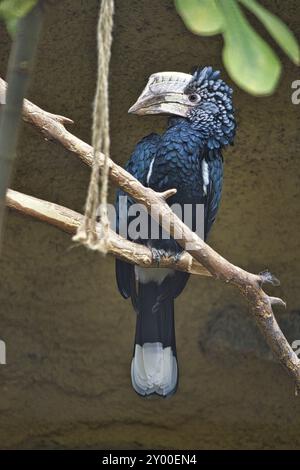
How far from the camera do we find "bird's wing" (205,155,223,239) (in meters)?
2.52

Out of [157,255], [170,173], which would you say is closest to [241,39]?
[157,255]

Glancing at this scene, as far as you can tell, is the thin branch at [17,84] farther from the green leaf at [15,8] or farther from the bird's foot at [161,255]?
the bird's foot at [161,255]

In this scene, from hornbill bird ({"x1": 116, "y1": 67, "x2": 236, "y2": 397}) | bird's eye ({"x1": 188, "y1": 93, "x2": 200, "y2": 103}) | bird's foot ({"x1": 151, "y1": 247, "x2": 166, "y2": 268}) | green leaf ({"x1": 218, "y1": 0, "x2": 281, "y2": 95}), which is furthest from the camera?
bird's eye ({"x1": 188, "y1": 93, "x2": 200, "y2": 103})

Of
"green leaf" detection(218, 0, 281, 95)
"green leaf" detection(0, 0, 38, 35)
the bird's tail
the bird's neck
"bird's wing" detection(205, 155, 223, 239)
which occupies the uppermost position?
the bird's neck

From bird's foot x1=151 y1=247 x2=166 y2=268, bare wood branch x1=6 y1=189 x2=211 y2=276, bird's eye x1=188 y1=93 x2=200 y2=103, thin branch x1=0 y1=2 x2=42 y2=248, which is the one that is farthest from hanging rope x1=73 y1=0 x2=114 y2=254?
bird's eye x1=188 y1=93 x2=200 y2=103

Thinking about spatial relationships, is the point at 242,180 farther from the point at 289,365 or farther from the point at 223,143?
the point at 289,365

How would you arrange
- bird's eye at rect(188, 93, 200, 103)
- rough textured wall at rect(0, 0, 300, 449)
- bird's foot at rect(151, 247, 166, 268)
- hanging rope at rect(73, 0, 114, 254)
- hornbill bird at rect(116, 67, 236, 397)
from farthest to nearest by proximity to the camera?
1. rough textured wall at rect(0, 0, 300, 449)
2. bird's eye at rect(188, 93, 200, 103)
3. hornbill bird at rect(116, 67, 236, 397)
4. bird's foot at rect(151, 247, 166, 268)
5. hanging rope at rect(73, 0, 114, 254)

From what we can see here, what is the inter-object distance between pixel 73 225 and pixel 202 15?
4.50 feet

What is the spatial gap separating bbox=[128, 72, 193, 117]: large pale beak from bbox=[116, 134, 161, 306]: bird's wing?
3.8 inches

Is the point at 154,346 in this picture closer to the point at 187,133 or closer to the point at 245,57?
the point at 187,133

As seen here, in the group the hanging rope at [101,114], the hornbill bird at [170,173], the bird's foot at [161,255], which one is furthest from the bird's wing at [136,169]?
the hanging rope at [101,114]

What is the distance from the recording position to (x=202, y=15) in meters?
0.76

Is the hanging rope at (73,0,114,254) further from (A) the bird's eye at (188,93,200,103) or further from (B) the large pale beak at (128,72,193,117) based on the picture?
(A) the bird's eye at (188,93,200,103)

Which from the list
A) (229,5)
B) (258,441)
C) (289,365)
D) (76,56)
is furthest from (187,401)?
(229,5)
